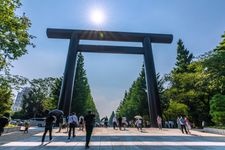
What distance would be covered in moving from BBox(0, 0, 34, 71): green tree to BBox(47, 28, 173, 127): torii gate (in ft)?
28.5

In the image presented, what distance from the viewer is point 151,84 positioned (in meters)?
28.8

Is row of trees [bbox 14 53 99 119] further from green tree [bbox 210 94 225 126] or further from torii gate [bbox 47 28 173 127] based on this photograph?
green tree [bbox 210 94 225 126]

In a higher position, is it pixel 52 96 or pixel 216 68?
pixel 52 96

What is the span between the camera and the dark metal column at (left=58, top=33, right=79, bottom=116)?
27.6 m

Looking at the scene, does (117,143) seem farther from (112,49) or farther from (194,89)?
(194,89)

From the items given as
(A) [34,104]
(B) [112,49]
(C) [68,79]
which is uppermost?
(A) [34,104]

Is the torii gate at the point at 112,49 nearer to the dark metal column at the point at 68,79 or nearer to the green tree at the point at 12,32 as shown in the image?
the dark metal column at the point at 68,79

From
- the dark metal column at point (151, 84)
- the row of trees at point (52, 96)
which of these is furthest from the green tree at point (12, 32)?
the row of trees at point (52, 96)

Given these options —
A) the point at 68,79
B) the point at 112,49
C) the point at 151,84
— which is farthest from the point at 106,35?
the point at 151,84

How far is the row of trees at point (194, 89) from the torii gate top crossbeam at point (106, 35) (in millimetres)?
4249

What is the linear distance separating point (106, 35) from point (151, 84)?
6.93 metres

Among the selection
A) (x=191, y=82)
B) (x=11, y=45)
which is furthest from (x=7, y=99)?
(x=191, y=82)

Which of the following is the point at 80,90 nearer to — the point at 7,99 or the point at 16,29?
the point at 7,99

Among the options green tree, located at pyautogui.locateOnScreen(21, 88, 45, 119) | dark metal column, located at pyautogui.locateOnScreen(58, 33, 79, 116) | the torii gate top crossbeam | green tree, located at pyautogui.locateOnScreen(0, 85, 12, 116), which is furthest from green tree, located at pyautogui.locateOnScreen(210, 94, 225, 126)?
green tree, located at pyautogui.locateOnScreen(21, 88, 45, 119)
